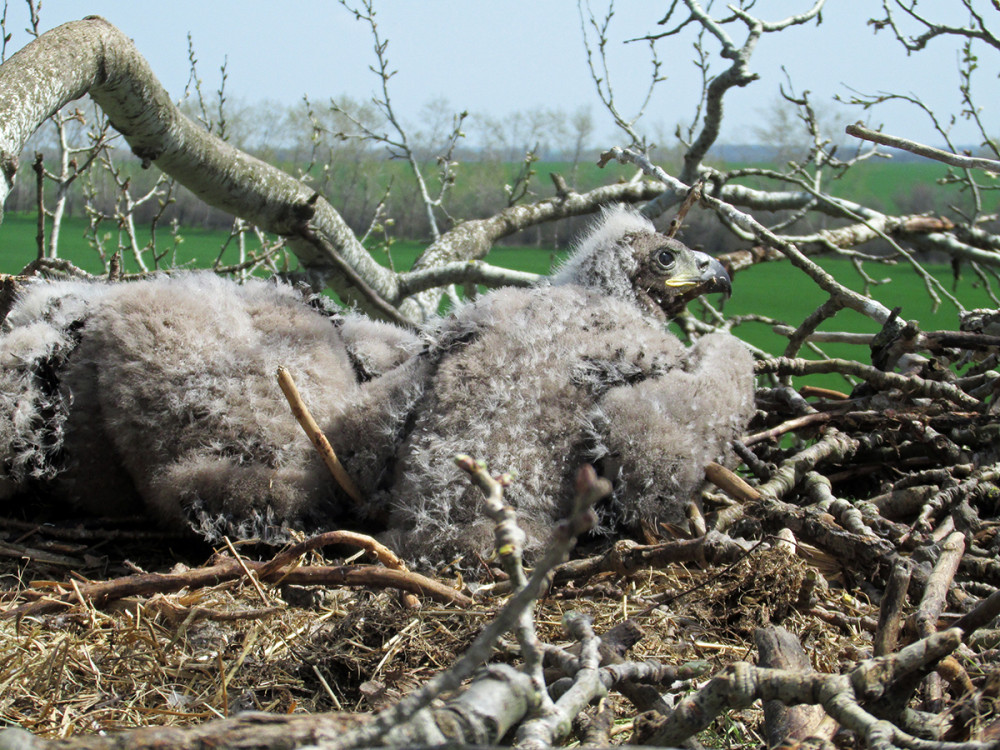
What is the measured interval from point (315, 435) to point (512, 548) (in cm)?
135

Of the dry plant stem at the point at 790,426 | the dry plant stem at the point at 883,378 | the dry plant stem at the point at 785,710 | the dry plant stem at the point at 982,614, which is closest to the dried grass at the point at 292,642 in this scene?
the dry plant stem at the point at 785,710

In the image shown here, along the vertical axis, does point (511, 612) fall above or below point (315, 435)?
above

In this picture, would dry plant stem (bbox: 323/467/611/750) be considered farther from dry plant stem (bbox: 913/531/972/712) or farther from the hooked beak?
the hooked beak

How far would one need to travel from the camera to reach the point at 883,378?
8.46 ft

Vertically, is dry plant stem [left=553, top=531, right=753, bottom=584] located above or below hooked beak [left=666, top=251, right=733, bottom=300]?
below

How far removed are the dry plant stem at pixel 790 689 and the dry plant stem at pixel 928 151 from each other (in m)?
1.00

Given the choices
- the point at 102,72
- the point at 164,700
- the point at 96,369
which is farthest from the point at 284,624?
the point at 102,72

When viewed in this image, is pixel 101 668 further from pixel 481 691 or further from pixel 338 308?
pixel 338 308

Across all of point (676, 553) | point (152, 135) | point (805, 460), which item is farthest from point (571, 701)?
point (152, 135)

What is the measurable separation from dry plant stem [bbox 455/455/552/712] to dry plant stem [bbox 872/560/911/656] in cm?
80

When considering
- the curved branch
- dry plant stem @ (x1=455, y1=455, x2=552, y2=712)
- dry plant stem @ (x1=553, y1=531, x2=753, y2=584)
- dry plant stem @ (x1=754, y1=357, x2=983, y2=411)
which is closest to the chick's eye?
dry plant stem @ (x1=754, y1=357, x2=983, y2=411)

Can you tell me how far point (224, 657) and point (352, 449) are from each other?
0.76m

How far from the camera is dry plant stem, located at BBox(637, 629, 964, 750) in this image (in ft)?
3.31

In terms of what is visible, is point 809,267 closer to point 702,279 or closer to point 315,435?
point 702,279
